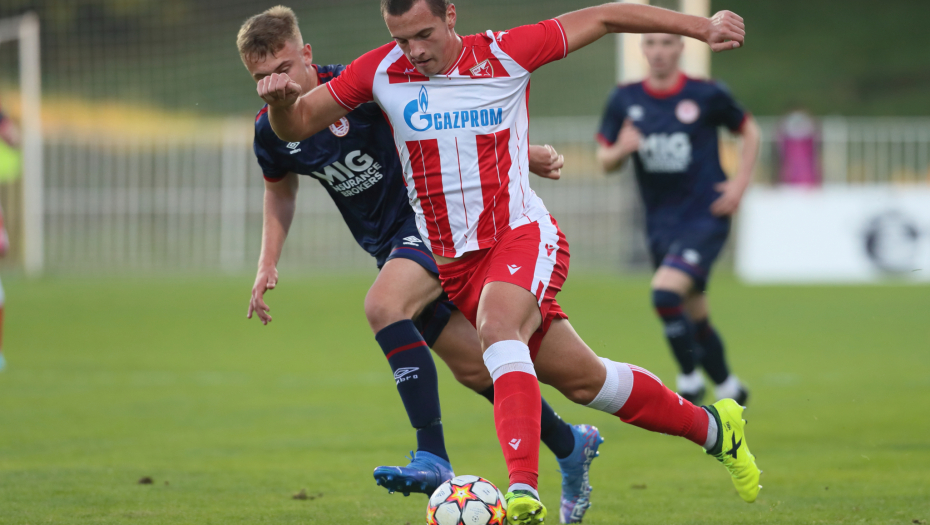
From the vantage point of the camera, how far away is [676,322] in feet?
23.0

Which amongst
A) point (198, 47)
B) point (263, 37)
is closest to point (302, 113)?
point (263, 37)

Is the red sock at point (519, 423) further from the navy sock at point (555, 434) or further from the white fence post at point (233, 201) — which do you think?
the white fence post at point (233, 201)

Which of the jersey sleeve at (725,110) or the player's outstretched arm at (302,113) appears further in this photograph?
the jersey sleeve at (725,110)

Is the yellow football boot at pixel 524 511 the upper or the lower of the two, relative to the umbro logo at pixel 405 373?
lower

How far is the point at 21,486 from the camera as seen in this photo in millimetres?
4680

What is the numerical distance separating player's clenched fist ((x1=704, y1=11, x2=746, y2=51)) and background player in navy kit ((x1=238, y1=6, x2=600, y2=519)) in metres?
0.78

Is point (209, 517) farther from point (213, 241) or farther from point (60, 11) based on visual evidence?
point (60, 11)

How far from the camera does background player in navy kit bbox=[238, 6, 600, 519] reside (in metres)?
4.18

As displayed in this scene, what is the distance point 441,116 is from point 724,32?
1.02m

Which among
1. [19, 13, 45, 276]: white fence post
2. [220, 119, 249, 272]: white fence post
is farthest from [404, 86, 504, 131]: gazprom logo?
[19, 13, 45, 276]: white fence post

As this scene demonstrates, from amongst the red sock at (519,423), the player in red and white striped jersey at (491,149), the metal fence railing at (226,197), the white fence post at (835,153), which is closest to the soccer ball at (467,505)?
the red sock at (519,423)

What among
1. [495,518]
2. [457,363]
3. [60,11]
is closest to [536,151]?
[457,363]

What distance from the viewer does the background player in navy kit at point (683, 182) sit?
278 inches

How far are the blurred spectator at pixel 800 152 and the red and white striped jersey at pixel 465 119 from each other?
15117 mm
